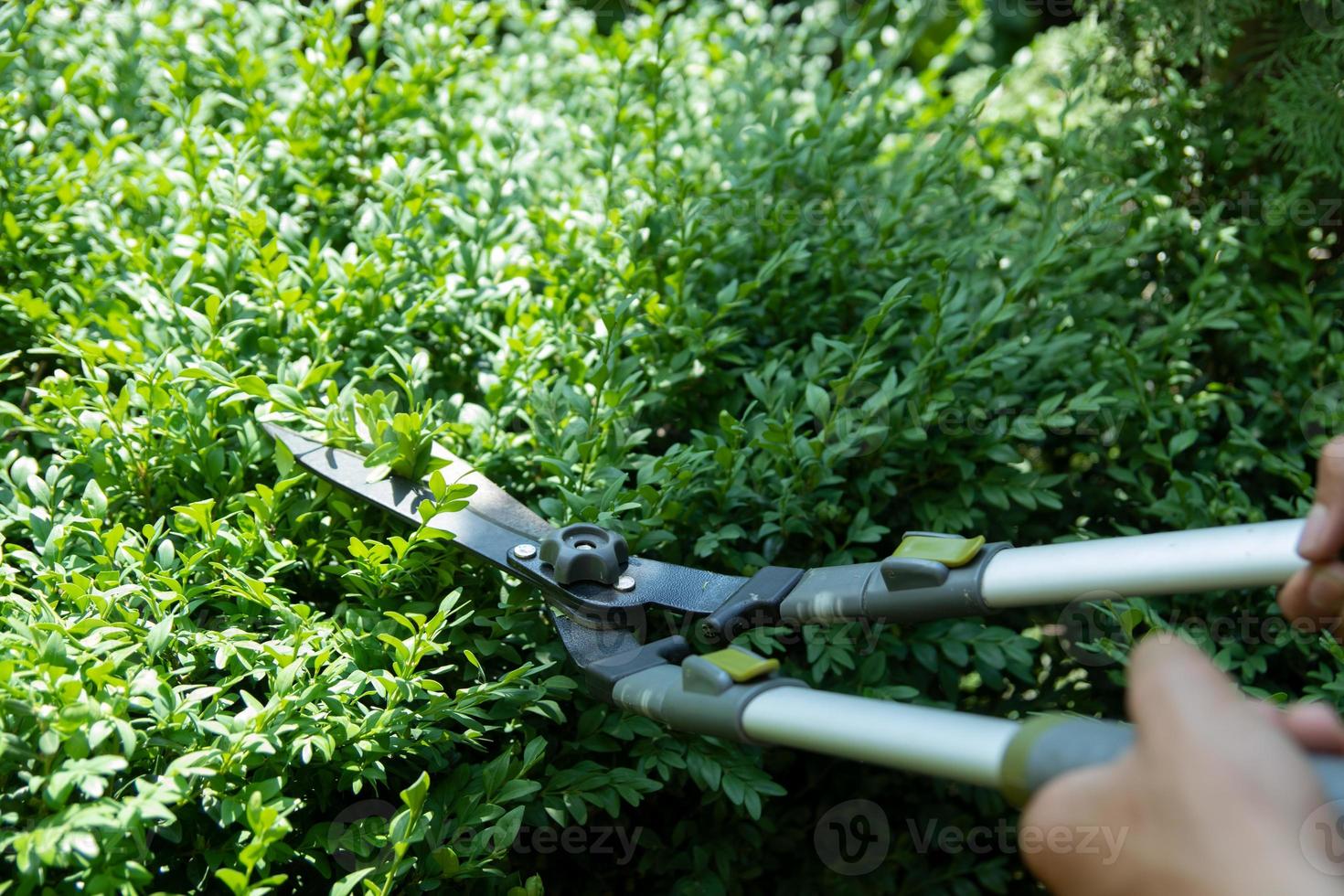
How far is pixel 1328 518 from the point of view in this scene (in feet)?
4.09

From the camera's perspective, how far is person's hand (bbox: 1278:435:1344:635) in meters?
1.24

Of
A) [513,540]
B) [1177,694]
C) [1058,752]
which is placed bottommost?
[513,540]

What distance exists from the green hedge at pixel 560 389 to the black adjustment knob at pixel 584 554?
16cm

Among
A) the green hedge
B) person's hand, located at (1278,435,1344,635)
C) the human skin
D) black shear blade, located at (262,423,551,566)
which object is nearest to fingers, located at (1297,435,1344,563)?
person's hand, located at (1278,435,1344,635)

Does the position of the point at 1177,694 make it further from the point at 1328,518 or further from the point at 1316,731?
the point at 1328,518

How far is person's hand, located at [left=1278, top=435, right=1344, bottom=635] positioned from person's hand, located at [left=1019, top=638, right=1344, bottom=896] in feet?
0.78

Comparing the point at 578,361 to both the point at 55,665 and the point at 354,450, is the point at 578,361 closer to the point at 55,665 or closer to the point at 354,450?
the point at 354,450

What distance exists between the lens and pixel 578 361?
84.0 inches

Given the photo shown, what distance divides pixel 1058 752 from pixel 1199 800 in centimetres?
19

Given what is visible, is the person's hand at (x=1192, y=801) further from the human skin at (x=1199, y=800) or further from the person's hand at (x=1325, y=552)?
the person's hand at (x=1325, y=552)

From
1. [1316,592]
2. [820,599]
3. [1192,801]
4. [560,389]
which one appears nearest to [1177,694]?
[1192,801]

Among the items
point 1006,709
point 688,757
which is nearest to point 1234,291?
point 1006,709

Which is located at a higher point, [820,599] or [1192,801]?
[1192,801]

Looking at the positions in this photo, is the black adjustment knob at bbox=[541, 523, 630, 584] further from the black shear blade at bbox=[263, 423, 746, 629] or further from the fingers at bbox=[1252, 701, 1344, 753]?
the fingers at bbox=[1252, 701, 1344, 753]
